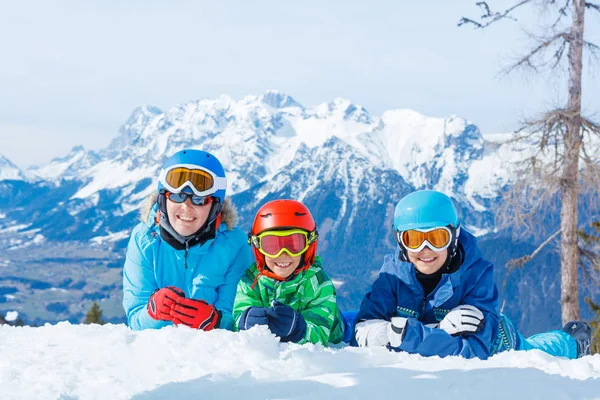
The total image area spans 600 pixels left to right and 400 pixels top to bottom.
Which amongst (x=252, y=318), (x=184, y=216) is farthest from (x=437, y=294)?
(x=184, y=216)

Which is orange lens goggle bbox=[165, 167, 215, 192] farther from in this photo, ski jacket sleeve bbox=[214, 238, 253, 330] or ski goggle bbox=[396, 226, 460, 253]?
ski goggle bbox=[396, 226, 460, 253]

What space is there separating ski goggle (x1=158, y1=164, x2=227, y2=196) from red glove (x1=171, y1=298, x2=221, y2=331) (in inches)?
48.9

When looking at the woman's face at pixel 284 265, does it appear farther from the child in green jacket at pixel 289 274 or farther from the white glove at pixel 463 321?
the white glove at pixel 463 321

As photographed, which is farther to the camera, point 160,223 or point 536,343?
point 536,343

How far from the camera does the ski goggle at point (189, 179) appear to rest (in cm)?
574

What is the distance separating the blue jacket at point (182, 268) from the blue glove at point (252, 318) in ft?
3.74

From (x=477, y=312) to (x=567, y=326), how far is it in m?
2.55

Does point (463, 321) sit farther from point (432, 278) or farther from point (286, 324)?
point (286, 324)

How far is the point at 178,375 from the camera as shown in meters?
3.57

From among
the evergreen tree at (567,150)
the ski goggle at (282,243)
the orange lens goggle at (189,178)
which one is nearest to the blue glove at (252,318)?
the ski goggle at (282,243)

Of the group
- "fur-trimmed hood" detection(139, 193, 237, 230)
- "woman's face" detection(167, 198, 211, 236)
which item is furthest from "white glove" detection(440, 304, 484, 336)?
"woman's face" detection(167, 198, 211, 236)

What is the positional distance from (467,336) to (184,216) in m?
3.02

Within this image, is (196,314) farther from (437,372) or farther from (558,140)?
(558,140)

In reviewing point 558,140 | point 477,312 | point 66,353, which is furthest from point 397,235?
point 558,140
